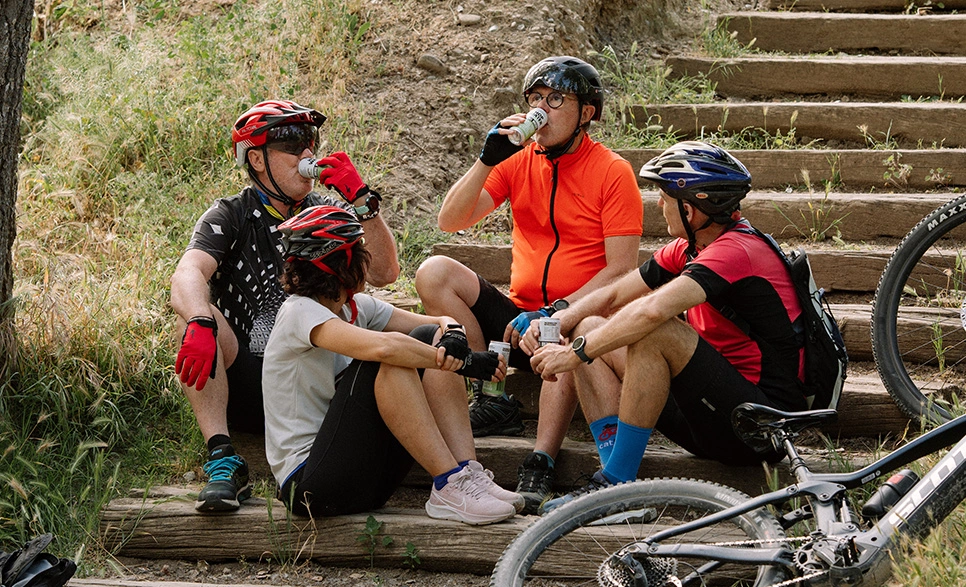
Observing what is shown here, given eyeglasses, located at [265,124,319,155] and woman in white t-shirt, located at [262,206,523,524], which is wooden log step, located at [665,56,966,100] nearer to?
eyeglasses, located at [265,124,319,155]

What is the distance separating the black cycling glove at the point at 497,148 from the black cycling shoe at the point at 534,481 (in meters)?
1.22

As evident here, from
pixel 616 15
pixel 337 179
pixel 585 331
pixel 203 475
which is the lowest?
pixel 203 475

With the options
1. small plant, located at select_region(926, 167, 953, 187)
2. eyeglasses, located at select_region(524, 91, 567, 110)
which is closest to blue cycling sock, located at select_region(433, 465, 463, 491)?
eyeglasses, located at select_region(524, 91, 567, 110)

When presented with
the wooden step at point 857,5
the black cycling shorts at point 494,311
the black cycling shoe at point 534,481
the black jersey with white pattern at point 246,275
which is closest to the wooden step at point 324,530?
the black cycling shoe at point 534,481

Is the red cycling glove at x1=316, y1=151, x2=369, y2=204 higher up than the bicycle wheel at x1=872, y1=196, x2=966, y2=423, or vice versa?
the red cycling glove at x1=316, y1=151, x2=369, y2=204

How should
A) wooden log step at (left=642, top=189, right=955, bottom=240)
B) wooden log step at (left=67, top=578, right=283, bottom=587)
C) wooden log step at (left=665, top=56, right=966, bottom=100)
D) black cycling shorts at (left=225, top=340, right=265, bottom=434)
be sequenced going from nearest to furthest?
wooden log step at (left=67, top=578, right=283, bottom=587)
black cycling shorts at (left=225, top=340, right=265, bottom=434)
wooden log step at (left=642, top=189, right=955, bottom=240)
wooden log step at (left=665, top=56, right=966, bottom=100)

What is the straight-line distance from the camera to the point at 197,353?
12.0 feet

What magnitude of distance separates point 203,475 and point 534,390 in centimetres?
146

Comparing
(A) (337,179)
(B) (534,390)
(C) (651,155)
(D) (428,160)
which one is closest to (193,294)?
(A) (337,179)

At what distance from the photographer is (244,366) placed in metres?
4.00

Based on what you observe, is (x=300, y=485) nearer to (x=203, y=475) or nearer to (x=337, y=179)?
(x=203, y=475)

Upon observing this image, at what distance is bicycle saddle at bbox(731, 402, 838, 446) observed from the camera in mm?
2949

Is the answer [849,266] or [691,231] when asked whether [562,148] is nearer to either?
[691,231]

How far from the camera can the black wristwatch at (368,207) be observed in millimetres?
4082
